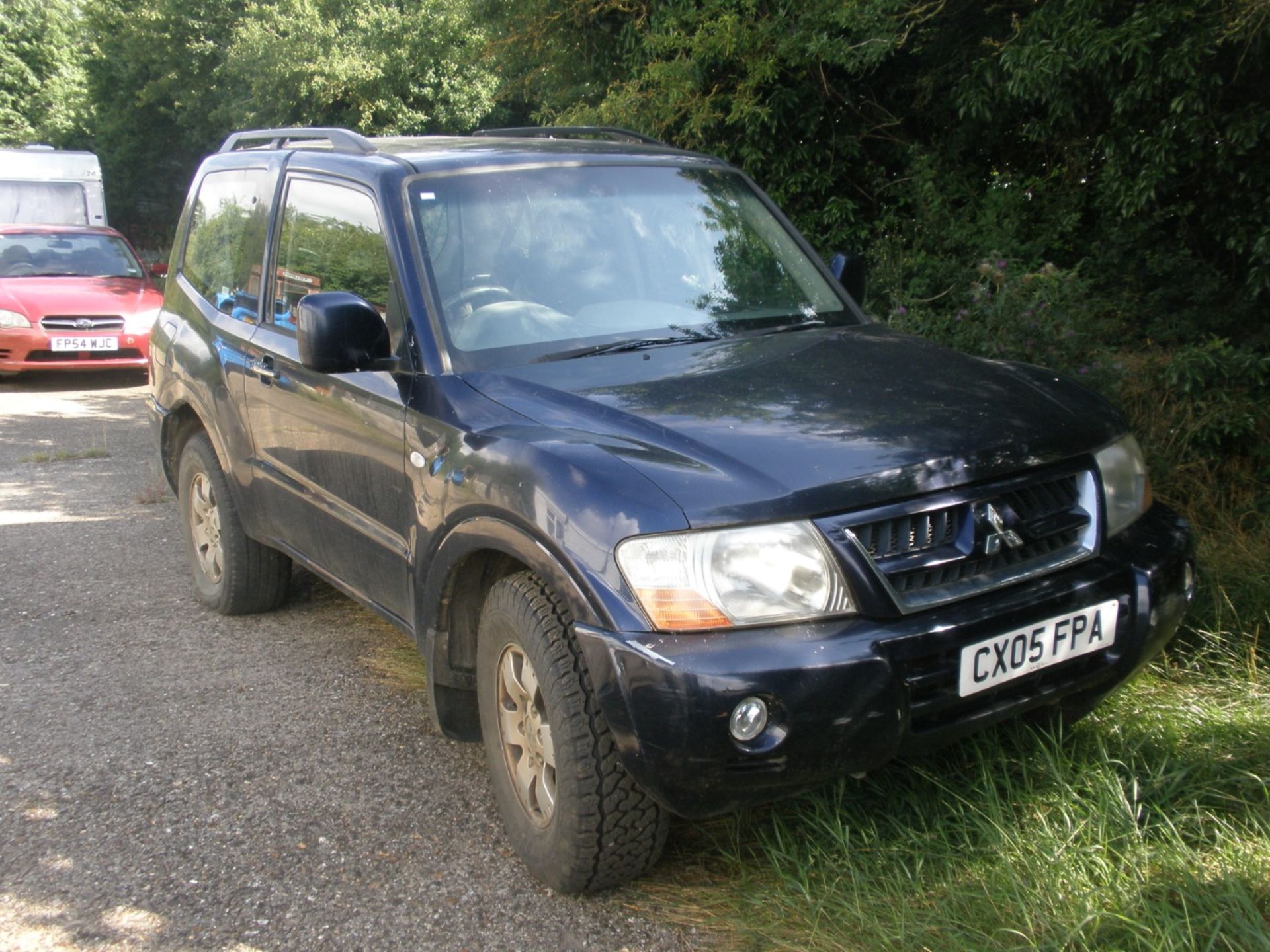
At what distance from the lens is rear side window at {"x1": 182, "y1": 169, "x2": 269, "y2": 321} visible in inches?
188

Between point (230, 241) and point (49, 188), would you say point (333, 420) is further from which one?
point (49, 188)

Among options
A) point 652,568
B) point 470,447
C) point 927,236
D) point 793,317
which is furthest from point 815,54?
point 652,568

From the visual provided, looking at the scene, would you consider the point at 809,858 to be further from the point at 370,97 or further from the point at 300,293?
the point at 370,97

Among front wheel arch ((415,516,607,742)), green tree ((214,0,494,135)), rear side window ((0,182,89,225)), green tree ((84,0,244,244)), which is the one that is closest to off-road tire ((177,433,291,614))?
front wheel arch ((415,516,607,742))

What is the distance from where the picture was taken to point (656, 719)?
8.64ft

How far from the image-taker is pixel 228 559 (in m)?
5.22

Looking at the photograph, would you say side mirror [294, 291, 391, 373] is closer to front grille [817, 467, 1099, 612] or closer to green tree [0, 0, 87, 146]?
front grille [817, 467, 1099, 612]

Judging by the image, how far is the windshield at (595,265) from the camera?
12.1 ft

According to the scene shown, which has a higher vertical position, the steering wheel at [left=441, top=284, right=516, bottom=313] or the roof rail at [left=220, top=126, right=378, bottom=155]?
the roof rail at [left=220, top=126, right=378, bottom=155]

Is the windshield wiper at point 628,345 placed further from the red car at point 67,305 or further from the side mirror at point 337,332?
the red car at point 67,305

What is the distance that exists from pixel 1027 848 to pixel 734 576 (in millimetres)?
1016

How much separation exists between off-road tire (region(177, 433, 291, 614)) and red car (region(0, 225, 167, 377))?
7.98 m

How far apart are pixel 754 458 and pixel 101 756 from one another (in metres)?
2.55

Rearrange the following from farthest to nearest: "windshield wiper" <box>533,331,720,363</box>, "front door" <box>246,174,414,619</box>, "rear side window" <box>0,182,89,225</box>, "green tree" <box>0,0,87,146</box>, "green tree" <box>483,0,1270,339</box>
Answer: "green tree" <box>0,0,87,146</box>
"rear side window" <box>0,182,89,225</box>
"green tree" <box>483,0,1270,339</box>
"front door" <box>246,174,414,619</box>
"windshield wiper" <box>533,331,720,363</box>
